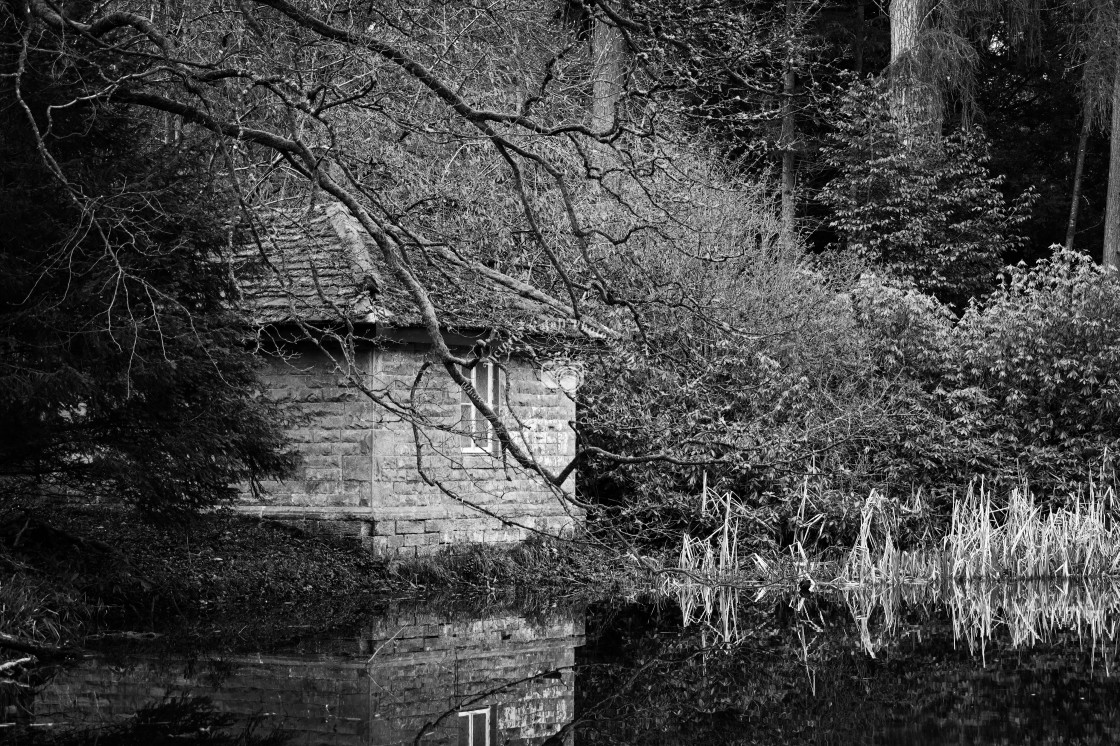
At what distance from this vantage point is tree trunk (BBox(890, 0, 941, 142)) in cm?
2369

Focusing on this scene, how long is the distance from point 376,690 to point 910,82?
19001mm

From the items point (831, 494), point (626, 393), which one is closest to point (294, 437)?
point (626, 393)

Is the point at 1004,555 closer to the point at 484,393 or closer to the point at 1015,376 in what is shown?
the point at 1015,376

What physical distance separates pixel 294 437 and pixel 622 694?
7234 millimetres

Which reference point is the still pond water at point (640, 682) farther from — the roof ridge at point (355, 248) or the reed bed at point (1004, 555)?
the roof ridge at point (355, 248)

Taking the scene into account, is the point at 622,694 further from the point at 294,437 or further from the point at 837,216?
the point at 837,216

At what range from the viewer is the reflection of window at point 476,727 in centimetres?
700

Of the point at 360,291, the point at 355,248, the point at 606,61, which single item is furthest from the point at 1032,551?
the point at 606,61

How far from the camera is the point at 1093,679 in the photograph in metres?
9.13

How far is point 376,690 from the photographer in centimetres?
822

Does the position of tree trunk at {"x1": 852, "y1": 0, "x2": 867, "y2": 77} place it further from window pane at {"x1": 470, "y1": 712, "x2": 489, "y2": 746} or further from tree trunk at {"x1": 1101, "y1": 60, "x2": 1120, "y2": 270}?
window pane at {"x1": 470, "y1": 712, "x2": 489, "y2": 746}

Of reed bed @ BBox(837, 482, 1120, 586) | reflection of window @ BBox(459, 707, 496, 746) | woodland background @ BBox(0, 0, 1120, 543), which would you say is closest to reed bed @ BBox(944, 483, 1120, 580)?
reed bed @ BBox(837, 482, 1120, 586)

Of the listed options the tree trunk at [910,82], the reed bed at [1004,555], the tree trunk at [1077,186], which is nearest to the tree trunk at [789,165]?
the tree trunk at [910,82]

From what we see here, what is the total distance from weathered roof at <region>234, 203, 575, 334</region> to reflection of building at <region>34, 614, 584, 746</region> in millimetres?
4092
